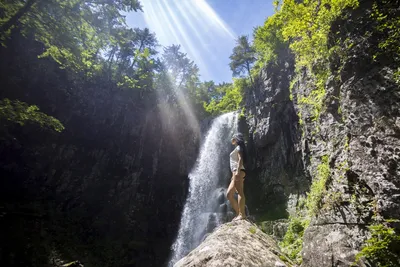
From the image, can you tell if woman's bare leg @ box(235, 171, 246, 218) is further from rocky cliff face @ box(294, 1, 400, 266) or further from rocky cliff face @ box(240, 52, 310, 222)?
rocky cliff face @ box(240, 52, 310, 222)

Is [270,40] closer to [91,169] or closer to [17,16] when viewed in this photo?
[17,16]

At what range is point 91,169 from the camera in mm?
23594

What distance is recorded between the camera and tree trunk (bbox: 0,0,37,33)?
7.42 meters

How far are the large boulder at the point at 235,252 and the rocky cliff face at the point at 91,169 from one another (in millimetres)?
16013

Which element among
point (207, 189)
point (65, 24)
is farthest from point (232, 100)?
point (65, 24)

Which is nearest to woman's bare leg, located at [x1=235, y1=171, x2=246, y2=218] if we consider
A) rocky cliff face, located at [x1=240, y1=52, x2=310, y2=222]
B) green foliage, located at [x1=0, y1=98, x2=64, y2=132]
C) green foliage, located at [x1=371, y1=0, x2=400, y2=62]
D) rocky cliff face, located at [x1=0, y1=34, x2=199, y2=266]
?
green foliage, located at [x1=371, y1=0, x2=400, y2=62]

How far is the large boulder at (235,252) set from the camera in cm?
298

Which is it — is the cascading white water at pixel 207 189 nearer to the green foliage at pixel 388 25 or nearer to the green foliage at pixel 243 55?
the green foliage at pixel 243 55

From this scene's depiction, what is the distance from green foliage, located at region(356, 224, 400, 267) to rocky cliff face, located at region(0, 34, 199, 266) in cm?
1779

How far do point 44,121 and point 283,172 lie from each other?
14.1 metres

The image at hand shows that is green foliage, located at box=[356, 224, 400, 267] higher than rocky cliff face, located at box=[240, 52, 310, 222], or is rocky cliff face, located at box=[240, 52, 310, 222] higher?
rocky cliff face, located at box=[240, 52, 310, 222]

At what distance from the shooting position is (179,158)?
2703 cm

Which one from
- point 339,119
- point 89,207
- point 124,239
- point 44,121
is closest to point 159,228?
point 124,239

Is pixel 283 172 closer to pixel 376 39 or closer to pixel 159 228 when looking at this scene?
pixel 376 39
